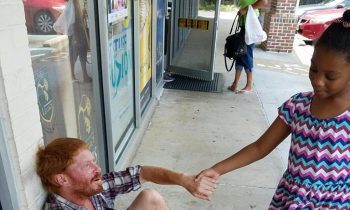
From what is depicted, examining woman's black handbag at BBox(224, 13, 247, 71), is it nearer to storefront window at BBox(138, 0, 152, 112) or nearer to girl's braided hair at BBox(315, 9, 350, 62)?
storefront window at BBox(138, 0, 152, 112)

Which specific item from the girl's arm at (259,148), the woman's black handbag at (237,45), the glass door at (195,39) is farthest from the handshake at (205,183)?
the glass door at (195,39)

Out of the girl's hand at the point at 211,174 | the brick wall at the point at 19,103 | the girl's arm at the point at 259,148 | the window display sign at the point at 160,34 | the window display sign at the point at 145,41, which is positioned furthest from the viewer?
the window display sign at the point at 160,34

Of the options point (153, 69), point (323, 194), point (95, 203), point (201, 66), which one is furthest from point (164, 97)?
point (323, 194)

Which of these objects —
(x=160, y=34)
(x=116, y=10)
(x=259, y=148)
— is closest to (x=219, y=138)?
(x=160, y=34)

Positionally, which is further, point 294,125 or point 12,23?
point 294,125

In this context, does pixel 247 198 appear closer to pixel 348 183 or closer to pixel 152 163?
pixel 152 163

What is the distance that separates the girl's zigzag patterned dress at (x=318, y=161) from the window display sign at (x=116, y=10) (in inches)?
61.8

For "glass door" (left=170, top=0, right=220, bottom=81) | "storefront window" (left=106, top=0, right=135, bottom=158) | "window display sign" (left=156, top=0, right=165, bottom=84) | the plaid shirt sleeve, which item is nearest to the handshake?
the plaid shirt sleeve

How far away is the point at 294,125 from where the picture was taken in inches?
55.2

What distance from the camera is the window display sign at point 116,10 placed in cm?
244

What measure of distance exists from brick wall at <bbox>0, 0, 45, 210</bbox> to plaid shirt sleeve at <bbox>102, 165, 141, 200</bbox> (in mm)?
423

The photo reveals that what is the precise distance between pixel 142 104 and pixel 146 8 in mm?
1100

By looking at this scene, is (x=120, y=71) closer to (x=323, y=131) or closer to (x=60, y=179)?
(x=60, y=179)

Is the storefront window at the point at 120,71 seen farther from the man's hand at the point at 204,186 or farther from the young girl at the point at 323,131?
the young girl at the point at 323,131
